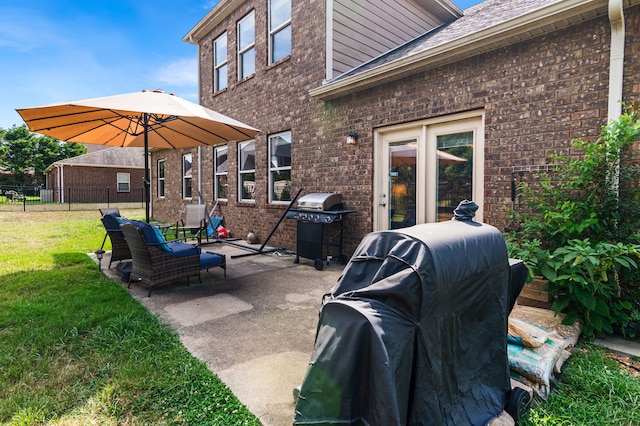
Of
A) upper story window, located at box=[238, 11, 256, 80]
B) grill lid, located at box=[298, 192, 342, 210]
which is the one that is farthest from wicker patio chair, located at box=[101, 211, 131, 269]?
upper story window, located at box=[238, 11, 256, 80]

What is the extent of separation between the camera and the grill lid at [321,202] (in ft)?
19.7

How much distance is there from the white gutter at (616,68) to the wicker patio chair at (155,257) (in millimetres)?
5004

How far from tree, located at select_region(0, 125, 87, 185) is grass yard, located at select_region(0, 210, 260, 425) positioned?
3373 centimetres

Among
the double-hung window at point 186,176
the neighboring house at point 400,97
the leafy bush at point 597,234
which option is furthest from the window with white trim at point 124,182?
the leafy bush at point 597,234

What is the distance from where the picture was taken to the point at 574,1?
3.48m

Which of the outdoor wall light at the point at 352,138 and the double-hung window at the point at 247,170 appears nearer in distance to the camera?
the outdoor wall light at the point at 352,138

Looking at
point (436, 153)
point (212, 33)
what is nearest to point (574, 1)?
point (436, 153)

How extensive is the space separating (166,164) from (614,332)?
13204mm

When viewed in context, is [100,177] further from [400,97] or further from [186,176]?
[400,97]

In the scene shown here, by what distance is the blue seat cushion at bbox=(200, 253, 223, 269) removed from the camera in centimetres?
482

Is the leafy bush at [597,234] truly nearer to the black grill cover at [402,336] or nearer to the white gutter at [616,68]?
the white gutter at [616,68]

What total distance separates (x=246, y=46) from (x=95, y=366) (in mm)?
8322

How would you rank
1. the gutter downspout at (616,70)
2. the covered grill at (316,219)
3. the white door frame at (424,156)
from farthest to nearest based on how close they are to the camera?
the covered grill at (316,219) → the white door frame at (424,156) → the gutter downspout at (616,70)

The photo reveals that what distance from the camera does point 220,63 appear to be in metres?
10.0
